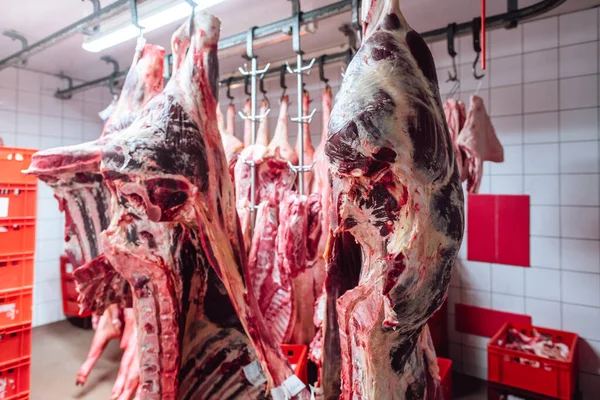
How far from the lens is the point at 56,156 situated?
1397 mm

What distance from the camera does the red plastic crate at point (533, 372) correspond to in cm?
249

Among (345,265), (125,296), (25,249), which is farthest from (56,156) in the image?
(25,249)

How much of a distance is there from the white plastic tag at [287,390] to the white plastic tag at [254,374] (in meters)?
0.15

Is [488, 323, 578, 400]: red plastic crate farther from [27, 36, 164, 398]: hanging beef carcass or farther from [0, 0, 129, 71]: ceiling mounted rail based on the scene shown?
[0, 0, 129, 71]: ceiling mounted rail

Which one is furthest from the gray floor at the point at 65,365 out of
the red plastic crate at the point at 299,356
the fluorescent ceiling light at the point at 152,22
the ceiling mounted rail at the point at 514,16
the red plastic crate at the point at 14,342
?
the ceiling mounted rail at the point at 514,16

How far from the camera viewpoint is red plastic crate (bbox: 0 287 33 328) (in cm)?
258

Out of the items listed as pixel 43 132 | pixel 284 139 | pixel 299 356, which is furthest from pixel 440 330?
pixel 43 132

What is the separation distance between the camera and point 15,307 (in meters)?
2.63

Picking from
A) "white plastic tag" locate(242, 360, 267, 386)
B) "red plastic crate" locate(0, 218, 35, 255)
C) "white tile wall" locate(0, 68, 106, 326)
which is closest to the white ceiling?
"white tile wall" locate(0, 68, 106, 326)

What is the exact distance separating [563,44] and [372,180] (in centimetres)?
317

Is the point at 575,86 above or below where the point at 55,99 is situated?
below

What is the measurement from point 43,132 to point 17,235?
113 inches

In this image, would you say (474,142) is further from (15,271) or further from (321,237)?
(15,271)

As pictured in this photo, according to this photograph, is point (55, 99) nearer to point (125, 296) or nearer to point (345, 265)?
point (125, 296)
